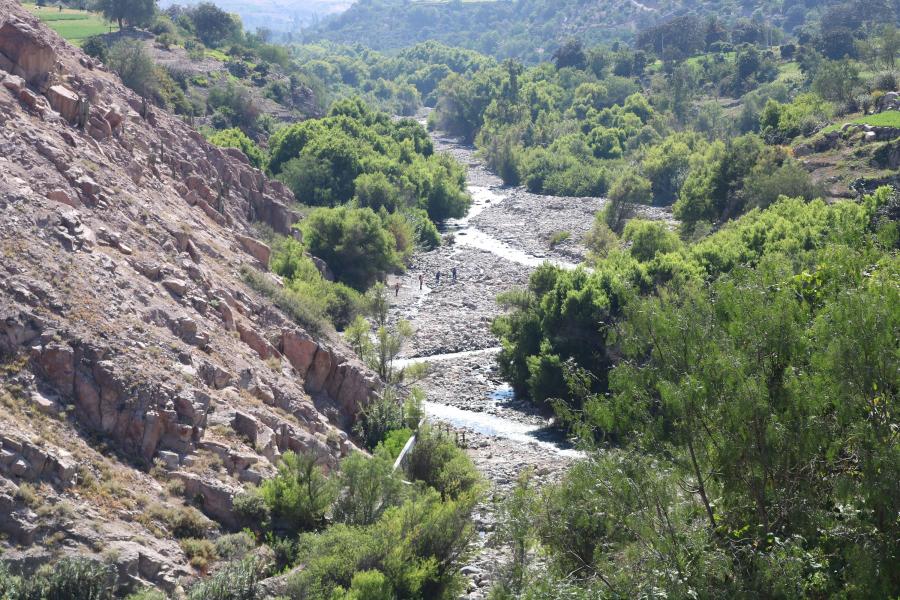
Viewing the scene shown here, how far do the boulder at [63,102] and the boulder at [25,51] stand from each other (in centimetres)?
62

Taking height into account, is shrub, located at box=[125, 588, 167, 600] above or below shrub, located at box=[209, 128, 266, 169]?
above

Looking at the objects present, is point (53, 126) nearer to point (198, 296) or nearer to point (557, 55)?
point (198, 296)

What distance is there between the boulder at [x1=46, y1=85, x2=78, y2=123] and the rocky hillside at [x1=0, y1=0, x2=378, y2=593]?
2.0 inches

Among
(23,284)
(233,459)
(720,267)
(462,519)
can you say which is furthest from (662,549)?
(720,267)

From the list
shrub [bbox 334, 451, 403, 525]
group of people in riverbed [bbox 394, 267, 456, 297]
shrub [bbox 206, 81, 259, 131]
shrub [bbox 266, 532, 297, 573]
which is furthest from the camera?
shrub [bbox 206, 81, 259, 131]

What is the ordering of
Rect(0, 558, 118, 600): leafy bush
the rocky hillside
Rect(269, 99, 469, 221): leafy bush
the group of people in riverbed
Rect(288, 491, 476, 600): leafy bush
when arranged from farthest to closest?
Rect(269, 99, 469, 221): leafy bush, the group of people in riverbed, Rect(288, 491, 476, 600): leafy bush, the rocky hillside, Rect(0, 558, 118, 600): leafy bush

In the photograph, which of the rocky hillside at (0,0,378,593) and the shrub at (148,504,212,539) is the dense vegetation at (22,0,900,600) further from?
the rocky hillside at (0,0,378,593)

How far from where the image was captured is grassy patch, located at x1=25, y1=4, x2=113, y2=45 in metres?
82.2

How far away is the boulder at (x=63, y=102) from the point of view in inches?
1302

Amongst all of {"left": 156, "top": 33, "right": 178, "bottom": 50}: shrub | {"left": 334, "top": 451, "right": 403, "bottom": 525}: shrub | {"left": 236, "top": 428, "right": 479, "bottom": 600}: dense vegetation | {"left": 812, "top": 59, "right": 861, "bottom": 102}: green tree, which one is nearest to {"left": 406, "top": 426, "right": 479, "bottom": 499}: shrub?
{"left": 236, "top": 428, "right": 479, "bottom": 600}: dense vegetation

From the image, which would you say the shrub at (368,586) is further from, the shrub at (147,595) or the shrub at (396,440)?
the shrub at (396,440)

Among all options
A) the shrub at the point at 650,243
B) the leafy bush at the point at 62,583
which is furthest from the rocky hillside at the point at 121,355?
the shrub at the point at 650,243

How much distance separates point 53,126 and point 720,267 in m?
26.8

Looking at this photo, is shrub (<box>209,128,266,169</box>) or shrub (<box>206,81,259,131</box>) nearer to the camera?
shrub (<box>209,128,266,169</box>)
